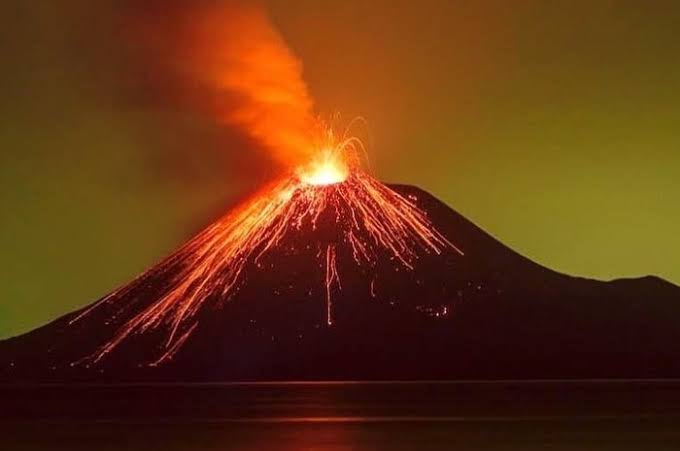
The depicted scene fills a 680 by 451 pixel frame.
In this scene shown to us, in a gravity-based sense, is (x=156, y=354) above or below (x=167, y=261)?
below

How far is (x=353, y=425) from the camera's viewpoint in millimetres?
35906

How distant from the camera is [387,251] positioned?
16275 centimetres

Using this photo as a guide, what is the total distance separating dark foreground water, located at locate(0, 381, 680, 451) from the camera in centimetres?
2977

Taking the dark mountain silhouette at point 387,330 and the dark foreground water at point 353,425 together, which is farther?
the dark mountain silhouette at point 387,330

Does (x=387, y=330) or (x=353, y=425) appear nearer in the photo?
(x=353, y=425)

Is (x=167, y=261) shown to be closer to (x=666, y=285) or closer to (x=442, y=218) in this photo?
(x=442, y=218)

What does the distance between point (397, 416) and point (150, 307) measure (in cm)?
11315

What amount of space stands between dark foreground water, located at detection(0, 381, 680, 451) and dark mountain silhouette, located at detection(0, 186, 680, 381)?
8227cm

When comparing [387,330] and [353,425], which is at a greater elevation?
[387,330]

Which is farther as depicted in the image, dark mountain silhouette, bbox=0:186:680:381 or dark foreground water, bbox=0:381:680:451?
dark mountain silhouette, bbox=0:186:680:381

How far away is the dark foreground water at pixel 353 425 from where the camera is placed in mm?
29766

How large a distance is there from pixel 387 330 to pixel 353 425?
113m

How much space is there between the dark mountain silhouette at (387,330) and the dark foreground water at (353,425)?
270 feet

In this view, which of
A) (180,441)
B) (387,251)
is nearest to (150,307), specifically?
(387,251)
